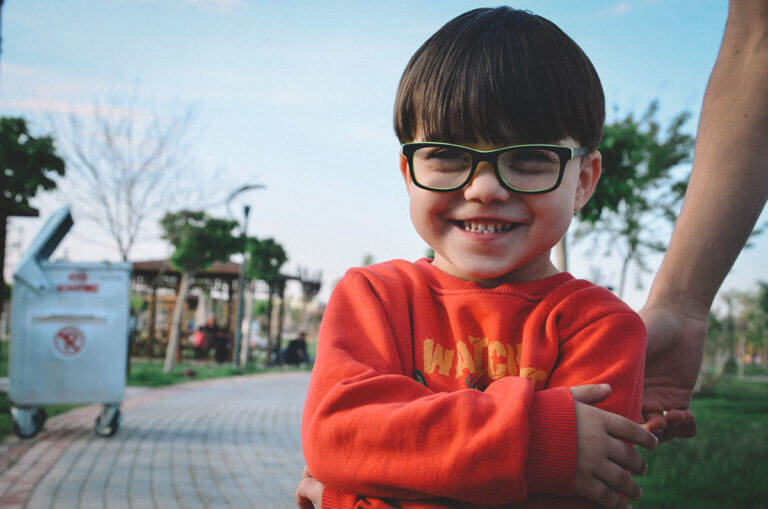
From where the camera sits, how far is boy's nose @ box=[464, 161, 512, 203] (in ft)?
3.94

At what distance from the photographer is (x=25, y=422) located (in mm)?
6164

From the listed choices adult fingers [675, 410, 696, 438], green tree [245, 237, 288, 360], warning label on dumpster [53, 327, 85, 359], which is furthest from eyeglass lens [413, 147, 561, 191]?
green tree [245, 237, 288, 360]

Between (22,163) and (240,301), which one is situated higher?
(22,163)

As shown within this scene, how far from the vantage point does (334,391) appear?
3.73 feet

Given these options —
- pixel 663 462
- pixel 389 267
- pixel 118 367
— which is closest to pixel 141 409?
pixel 118 367

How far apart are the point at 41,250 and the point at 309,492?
5488 millimetres

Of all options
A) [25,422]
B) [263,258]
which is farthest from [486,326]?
[263,258]

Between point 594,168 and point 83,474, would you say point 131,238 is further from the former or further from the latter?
point 594,168

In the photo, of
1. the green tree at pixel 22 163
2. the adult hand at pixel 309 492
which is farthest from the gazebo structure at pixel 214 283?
the adult hand at pixel 309 492

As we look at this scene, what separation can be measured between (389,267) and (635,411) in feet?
1.76

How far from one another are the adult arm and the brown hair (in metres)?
0.46

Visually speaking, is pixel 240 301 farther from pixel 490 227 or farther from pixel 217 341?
pixel 490 227

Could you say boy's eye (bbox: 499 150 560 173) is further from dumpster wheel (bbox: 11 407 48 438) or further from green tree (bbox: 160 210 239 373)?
green tree (bbox: 160 210 239 373)

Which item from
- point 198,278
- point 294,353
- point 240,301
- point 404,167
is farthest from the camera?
point 198,278
